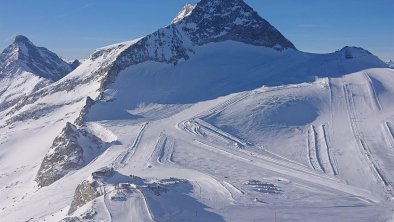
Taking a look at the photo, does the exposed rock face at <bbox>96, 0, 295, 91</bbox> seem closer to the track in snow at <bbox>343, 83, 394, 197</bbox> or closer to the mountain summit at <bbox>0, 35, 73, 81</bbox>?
the track in snow at <bbox>343, 83, 394, 197</bbox>

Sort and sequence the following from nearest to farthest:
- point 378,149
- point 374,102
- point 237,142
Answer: point 378,149, point 237,142, point 374,102

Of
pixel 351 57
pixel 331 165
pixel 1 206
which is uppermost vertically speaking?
pixel 351 57

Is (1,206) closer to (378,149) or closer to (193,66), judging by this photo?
(378,149)

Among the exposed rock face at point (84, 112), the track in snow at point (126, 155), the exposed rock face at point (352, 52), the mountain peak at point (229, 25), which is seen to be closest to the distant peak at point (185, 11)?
the mountain peak at point (229, 25)

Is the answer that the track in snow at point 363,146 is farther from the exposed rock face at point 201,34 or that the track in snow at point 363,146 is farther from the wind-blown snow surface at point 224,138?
the exposed rock face at point 201,34

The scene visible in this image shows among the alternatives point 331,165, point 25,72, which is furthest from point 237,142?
point 25,72
